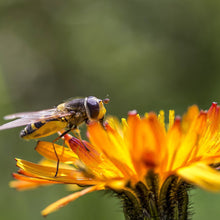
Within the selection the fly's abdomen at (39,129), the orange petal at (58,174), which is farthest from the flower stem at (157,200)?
the fly's abdomen at (39,129)

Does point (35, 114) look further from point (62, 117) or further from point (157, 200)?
point (157, 200)

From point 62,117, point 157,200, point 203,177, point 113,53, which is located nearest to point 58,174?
point 157,200

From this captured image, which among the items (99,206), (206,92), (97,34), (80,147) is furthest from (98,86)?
(80,147)

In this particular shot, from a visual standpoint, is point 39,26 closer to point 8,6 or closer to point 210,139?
point 8,6

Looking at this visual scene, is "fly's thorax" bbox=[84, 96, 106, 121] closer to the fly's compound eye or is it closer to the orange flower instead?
the fly's compound eye

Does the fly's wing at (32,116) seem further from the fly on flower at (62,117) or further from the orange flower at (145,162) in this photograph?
the orange flower at (145,162)

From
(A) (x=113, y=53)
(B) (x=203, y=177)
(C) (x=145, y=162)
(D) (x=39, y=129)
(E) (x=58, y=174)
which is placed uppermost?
(A) (x=113, y=53)

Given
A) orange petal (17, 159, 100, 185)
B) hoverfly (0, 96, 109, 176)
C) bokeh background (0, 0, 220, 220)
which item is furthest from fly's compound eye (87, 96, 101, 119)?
bokeh background (0, 0, 220, 220)
